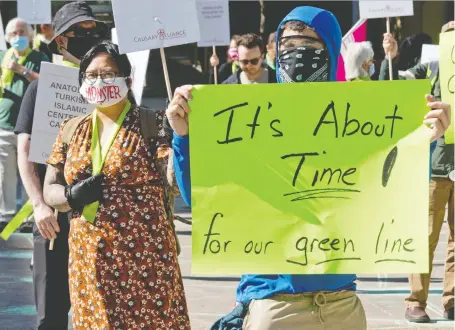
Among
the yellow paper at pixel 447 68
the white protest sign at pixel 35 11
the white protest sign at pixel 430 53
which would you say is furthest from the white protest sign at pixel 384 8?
the white protest sign at pixel 35 11

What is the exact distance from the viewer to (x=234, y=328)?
336cm

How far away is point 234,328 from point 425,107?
0.89 m

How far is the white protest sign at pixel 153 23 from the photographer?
4562 millimetres

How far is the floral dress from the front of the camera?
430 centimetres

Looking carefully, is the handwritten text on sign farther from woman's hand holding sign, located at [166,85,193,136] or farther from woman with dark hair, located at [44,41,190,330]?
woman with dark hair, located at [44,41,190,330]

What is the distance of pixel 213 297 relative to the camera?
8.08m

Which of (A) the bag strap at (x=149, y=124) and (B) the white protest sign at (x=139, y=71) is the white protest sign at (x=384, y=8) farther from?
(A) the bag strap at (x=149, y=124)

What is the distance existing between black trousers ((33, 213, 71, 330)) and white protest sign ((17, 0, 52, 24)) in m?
4.28

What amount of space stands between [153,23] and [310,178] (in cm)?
162

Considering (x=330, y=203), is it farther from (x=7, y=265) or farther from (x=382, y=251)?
(x=7, y=265)

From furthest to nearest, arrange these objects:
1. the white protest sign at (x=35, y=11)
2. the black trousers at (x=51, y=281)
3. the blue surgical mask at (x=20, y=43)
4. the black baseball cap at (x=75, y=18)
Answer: the blue surgical mask at (x=20, y=43), the white protest sign at (x=35, y=11), the black trousers at (x=51, y=281), the black baseball cap at (x=75, y=18)

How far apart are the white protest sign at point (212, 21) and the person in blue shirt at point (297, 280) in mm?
7325

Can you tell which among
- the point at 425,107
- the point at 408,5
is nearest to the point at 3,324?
the point at 408,5

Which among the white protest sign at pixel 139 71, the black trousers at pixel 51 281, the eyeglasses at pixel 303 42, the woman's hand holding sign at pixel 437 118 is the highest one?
the eyeglasses at pixel 303 42
